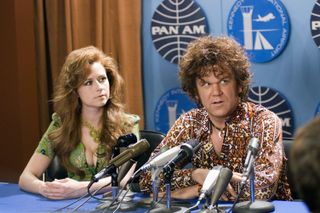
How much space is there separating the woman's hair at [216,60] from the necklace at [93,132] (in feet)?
2.28

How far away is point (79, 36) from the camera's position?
172 inches

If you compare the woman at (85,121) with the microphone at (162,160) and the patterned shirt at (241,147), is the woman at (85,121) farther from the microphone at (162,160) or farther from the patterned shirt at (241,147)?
the microphone at (162,160)

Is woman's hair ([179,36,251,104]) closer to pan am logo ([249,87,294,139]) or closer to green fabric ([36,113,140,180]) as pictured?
green fabric ([36,113,140,180])

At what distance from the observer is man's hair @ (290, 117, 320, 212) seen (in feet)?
2.63

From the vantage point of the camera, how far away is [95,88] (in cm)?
311

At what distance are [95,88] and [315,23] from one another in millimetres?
1478

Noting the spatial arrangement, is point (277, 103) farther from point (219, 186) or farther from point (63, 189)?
point (219, 186)

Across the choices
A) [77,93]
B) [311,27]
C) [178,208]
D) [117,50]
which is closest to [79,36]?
[117,50]

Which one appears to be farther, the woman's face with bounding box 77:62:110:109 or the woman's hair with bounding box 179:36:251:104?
the woman's face with bounding box 77:62:110:109

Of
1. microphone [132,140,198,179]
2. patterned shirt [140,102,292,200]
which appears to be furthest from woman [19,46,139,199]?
microphone [132,140,198,179]

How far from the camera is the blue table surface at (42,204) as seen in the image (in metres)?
2.30

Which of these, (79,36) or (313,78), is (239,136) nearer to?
(313,78)

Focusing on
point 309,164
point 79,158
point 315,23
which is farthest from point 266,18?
point 309,164

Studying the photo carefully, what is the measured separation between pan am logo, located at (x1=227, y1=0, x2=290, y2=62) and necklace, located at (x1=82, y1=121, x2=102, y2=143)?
1231 millimetres
